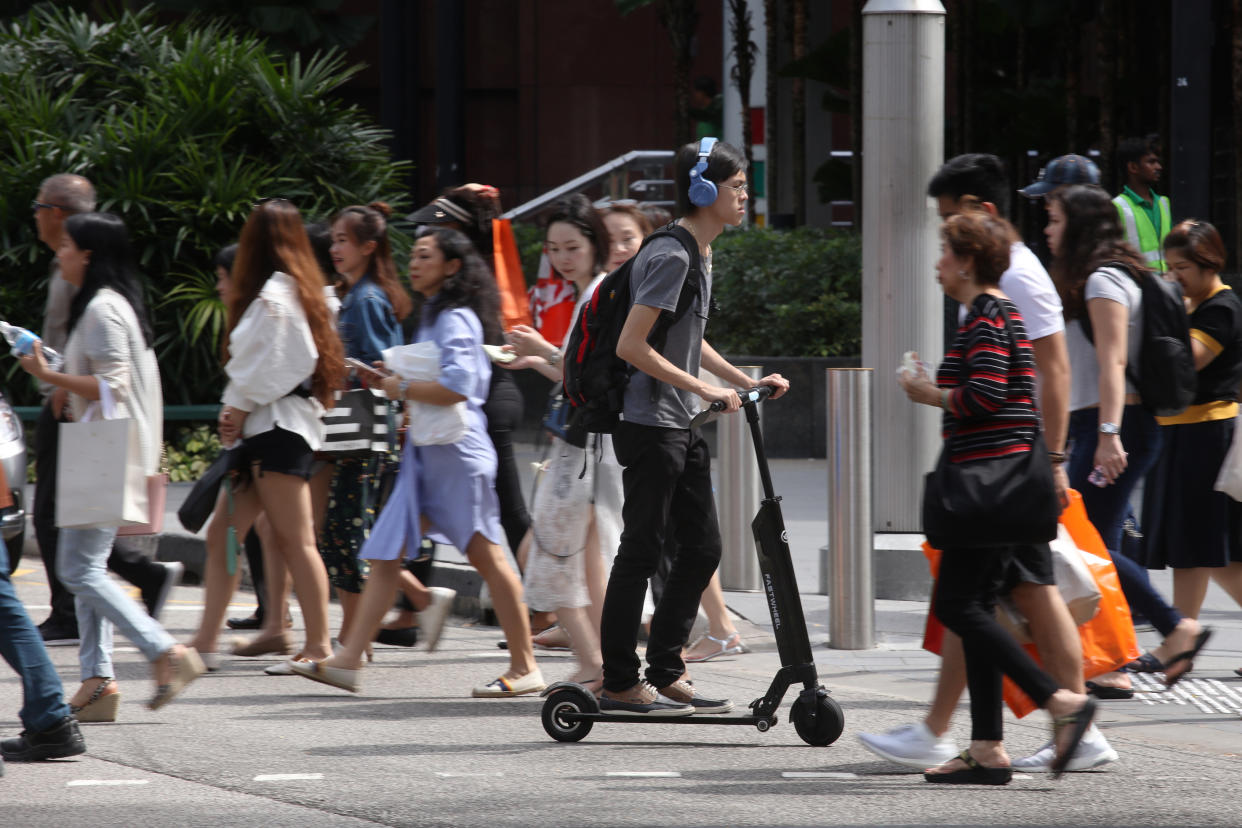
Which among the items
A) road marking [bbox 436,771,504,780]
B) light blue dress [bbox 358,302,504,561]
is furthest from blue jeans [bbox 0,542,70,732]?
light blue dress [bbox 358,302,504,561]

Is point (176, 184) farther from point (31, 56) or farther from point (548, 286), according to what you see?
point (548, 286)

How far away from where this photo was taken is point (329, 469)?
6855 millimetres

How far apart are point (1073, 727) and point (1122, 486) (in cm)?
173

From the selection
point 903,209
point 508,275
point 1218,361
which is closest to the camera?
point 1218,361

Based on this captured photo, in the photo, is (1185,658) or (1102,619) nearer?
(1102,619)

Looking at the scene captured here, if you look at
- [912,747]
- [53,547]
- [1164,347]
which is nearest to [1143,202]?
[1164,347]

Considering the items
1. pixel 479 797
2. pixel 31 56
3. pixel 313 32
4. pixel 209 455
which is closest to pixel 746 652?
pixel 479 797

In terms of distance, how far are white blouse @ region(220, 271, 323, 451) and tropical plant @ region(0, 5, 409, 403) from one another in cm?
636

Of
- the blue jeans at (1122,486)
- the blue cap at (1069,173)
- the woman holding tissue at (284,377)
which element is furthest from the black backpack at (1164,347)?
the woman holding tissue at (284,377)

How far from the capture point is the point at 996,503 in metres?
4.62

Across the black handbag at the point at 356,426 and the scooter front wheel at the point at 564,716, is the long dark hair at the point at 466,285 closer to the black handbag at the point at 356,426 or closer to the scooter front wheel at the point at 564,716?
the black handbag at the point at 356,426

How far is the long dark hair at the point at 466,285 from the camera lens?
614 centimetres

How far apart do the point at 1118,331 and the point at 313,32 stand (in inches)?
788

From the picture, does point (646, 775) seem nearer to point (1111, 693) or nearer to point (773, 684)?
point (773, 684)
